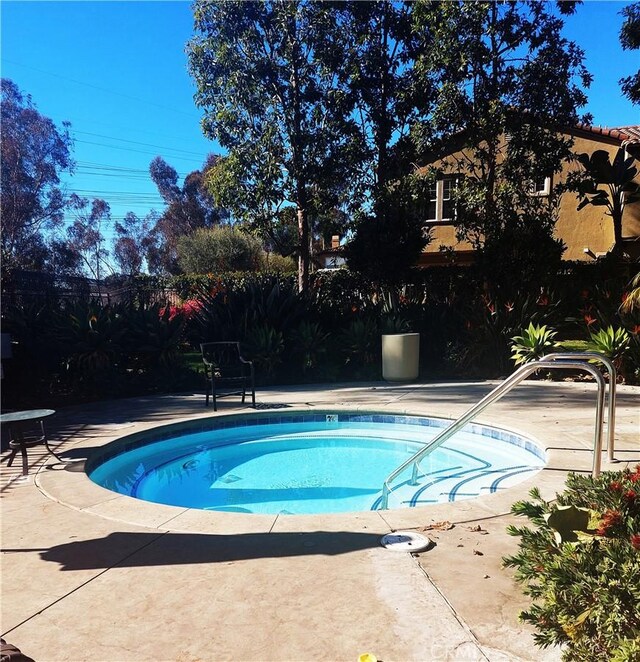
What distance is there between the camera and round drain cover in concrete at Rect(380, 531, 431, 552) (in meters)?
3.23

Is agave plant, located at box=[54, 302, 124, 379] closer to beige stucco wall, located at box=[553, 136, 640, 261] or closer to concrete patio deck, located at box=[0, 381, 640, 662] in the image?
concrete patio deck, located at box=[0, 381, 640, 662]

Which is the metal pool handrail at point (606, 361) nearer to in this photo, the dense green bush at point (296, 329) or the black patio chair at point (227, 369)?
the dense green bush at point (296, 329)

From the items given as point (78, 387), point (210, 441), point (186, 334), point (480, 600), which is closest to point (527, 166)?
point (186, 334)

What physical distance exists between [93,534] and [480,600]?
8.44 feet

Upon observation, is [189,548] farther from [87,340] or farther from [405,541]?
[87,340]

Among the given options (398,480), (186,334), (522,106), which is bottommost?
(398,480)

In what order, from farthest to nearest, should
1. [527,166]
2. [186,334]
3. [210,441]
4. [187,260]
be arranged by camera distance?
[187,260] → [527,166] → [186,334] → [210,441]

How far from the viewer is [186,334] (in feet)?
39.0

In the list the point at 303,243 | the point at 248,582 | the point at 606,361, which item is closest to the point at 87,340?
the point at 303,243

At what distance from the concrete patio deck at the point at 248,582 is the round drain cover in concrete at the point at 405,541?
0.06 metres

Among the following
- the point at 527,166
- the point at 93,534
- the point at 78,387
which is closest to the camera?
the point at 93,534

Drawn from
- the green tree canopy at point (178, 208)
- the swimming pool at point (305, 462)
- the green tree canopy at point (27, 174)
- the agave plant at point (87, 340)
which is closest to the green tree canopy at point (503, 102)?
the swimming pool at point (305, 462)

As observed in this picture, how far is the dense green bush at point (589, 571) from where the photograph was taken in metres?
1.82

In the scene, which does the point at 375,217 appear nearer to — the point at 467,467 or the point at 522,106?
the point at 522,106
